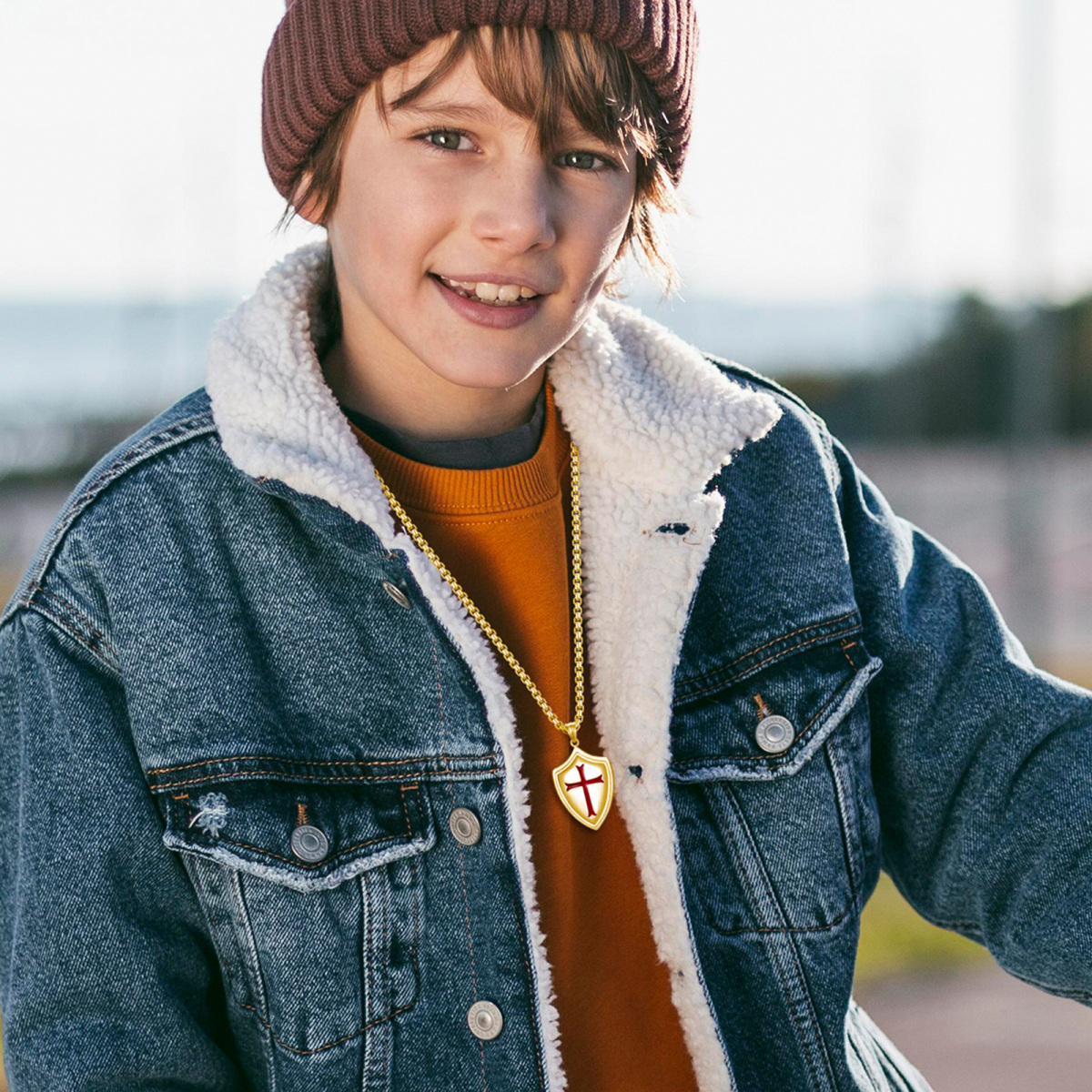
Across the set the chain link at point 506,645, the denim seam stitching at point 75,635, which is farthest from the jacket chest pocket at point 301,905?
the chain link at point 506,645

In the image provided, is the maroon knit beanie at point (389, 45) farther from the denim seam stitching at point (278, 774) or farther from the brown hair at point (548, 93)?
the denim seam stitching at point (278, 774)

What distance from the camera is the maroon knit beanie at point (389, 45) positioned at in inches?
64.3

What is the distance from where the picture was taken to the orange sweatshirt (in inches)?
70.5

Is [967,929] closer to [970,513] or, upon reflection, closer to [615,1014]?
[615,1014]

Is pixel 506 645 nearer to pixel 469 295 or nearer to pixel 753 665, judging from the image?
pixel 753 665

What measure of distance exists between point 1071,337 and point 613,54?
97.0ft

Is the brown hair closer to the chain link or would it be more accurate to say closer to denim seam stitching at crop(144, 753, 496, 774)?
the chain link

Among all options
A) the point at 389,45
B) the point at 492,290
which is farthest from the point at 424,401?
the point at 389,45

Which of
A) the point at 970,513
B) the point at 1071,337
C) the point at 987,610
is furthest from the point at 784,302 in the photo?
the point at 987,610

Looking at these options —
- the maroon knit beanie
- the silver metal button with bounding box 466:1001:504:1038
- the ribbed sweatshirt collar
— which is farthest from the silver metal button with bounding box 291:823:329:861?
the maroon knit beanie

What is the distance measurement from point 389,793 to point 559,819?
0.25 metres

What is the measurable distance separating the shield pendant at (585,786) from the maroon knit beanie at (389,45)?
0.90 m

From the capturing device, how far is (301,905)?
162cm

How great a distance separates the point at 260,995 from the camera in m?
1.63
